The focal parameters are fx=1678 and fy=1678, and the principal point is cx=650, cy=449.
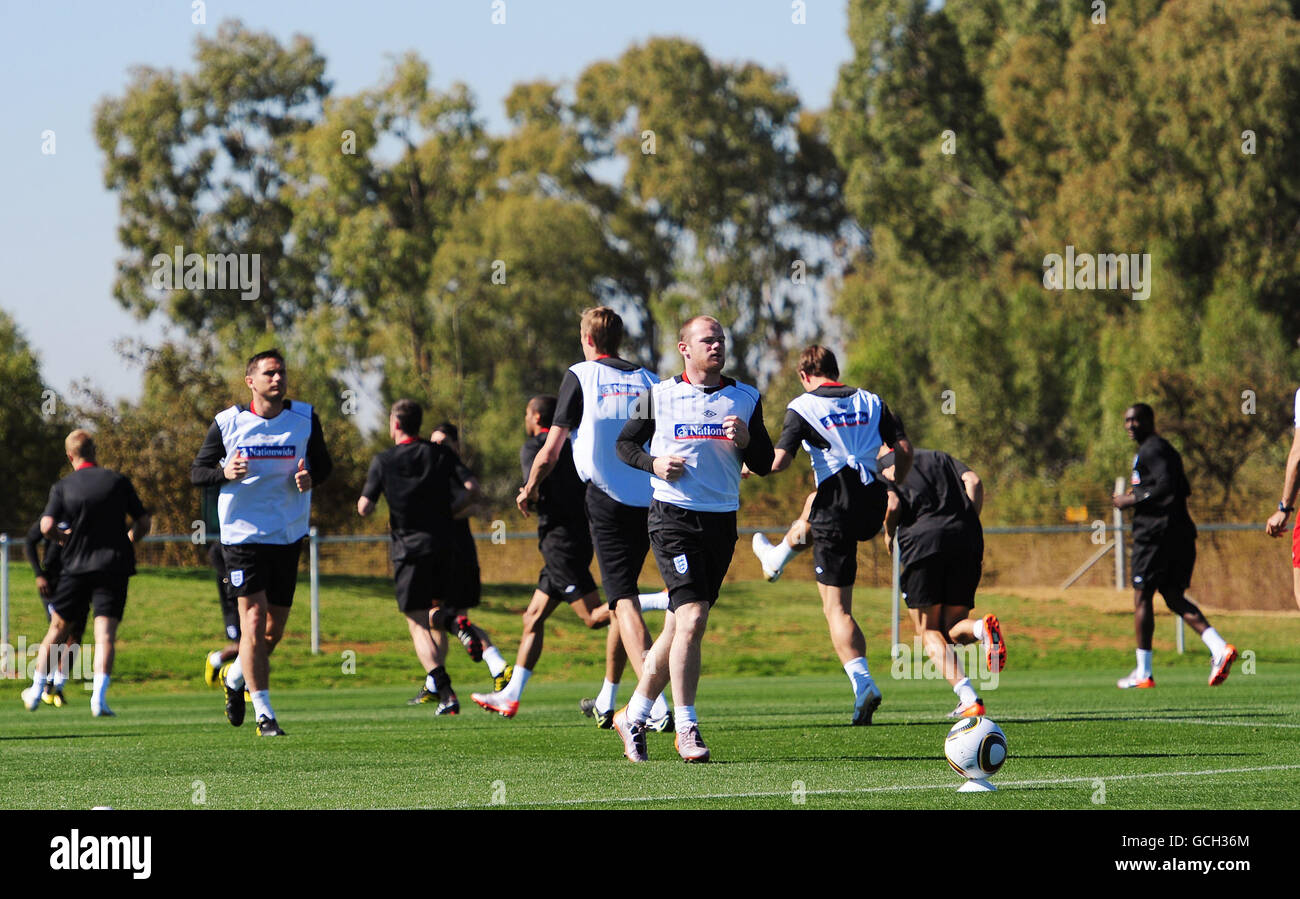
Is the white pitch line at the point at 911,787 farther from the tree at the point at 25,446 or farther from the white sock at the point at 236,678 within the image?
the tree at the point at 25,446

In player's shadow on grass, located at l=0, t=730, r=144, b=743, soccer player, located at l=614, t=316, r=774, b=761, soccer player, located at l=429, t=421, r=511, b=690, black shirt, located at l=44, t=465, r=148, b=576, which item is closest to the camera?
soccer player, located at l=614, t=316, r=774, b=761

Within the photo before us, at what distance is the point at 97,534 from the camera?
13086 millimetres

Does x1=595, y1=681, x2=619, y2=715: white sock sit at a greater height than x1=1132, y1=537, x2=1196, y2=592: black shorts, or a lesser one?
lesser

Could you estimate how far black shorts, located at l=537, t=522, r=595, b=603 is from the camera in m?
11.2

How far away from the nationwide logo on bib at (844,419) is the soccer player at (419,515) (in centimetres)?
367

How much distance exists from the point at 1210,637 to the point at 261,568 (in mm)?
7956

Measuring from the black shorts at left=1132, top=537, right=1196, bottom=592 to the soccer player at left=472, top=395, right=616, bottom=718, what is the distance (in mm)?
5237

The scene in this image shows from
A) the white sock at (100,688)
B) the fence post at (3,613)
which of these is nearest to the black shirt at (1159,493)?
the white sock at (100,688)

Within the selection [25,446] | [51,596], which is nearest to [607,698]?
[51,596]

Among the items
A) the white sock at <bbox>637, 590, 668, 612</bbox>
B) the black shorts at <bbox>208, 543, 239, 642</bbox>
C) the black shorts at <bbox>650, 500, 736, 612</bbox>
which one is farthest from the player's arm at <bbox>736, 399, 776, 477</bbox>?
the black shorts at <bbox>208, 543, 239, 642</bbox>

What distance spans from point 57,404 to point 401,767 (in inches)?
1278

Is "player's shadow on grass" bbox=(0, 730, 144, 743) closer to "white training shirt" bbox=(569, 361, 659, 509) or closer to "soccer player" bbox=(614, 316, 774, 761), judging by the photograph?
"white training shirt" bbox=(569, 361, 659, 509)

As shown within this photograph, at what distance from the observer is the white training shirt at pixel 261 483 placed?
9.69 meters
